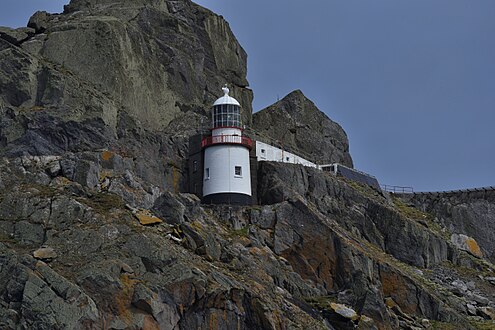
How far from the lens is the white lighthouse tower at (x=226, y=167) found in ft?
201

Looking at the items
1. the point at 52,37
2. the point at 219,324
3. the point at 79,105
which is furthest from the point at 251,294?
the point at 52,37

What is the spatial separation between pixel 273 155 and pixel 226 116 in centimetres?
436

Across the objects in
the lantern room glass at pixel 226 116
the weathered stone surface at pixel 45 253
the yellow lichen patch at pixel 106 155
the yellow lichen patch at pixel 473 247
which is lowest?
the weathered stone surface at pixel 45 253

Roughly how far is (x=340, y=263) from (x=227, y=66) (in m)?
19.9

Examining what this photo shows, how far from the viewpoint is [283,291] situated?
52.9 metres

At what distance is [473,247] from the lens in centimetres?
7106

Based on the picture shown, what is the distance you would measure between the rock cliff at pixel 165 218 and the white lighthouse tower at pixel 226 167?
54.5 inches

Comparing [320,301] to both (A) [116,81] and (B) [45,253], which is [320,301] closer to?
(B) [45,253]

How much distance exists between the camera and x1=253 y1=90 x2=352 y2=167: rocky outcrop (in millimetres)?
74500

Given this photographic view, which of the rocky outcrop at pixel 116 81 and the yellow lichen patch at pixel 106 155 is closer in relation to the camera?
the yellow lichen patch at pixel 106 155

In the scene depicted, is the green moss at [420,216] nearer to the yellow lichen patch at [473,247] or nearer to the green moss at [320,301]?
the yellow lichen patch at [473,247]

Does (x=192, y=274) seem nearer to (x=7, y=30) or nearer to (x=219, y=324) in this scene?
(x=219, y=324)

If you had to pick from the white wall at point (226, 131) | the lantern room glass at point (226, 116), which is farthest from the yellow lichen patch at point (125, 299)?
the lantern room glass at point (226, 116)

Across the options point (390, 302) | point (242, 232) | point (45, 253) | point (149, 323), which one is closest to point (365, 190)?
point (390, 302)
